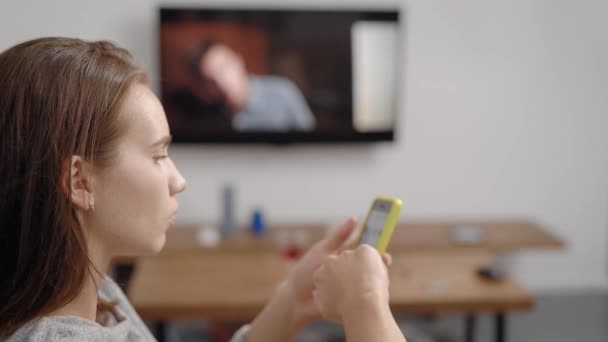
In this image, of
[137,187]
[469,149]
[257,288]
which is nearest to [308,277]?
[137,187]

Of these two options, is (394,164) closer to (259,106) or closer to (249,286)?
(259,106)

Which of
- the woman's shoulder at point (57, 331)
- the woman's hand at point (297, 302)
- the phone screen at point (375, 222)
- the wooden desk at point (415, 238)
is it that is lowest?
the wooden desk at point (415, 238)

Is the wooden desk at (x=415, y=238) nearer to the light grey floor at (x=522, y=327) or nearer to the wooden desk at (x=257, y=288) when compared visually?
the wooden desk at (x=257, y=288)

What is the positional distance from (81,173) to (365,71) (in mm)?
2382

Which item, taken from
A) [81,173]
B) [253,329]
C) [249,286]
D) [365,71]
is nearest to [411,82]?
[365,71]

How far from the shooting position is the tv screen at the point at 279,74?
291 centimetres

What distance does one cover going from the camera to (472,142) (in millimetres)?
3266

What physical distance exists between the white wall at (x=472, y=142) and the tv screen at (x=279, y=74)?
0.48ft

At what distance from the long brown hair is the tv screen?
84.8 inches

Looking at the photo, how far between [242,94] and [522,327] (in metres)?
1.76

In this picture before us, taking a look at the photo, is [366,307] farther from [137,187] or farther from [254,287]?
[254,287]

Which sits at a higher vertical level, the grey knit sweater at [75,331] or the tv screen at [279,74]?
the tv screen at [279,74]

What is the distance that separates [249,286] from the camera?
7.00ft

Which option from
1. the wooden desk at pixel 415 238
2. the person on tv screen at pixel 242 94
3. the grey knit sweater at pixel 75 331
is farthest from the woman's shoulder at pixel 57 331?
the person on tv screen at pixel 242 94
